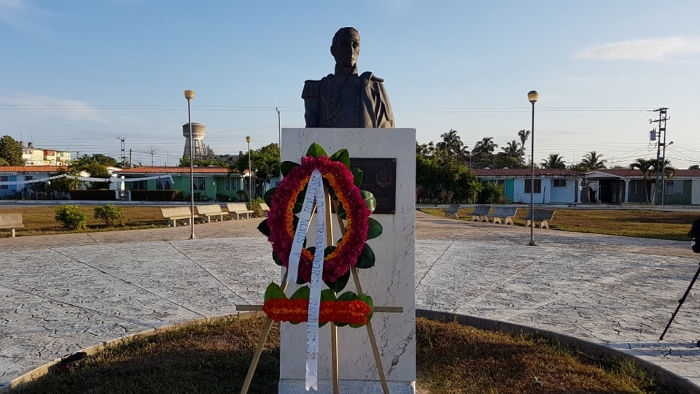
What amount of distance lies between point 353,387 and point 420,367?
0.78 metres

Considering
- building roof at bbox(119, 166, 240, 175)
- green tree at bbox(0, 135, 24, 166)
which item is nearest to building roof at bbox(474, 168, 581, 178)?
building roof at bbox(119, 166, 240, 175)

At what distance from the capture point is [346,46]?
4168mm

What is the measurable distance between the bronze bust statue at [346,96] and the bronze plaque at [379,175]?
503mm

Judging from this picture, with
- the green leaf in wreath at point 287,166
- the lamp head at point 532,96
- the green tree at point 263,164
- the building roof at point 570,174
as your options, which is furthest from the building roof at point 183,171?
the green leaf in wreath at point 287,166

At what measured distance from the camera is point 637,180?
45.4 m

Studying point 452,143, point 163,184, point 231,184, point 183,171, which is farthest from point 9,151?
point 452,143

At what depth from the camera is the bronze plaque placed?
3662 mm

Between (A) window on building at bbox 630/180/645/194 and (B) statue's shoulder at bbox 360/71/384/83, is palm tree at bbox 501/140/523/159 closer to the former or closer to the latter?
(A) window on building at bbox 630/180/645/194

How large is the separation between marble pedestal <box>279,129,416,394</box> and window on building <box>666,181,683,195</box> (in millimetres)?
48453

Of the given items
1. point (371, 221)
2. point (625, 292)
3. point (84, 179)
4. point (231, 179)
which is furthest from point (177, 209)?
point (84, 179)

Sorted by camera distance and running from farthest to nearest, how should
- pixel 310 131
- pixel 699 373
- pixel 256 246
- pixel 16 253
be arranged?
pixel 256 246
pixel 16 253
pixel 699 373
pixel 310 131

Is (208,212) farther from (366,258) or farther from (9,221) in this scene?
(366,258)

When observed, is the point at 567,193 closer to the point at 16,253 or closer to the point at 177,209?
the point at 177,209

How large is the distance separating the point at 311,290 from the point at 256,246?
9334mm
